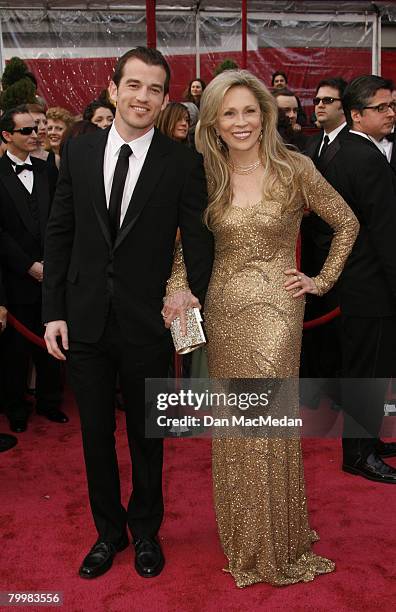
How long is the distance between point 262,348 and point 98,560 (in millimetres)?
996

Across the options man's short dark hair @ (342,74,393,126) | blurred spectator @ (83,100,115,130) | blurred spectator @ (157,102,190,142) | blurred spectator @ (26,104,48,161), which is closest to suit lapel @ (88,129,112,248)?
man's short dark hair @ (342,74,393,126)

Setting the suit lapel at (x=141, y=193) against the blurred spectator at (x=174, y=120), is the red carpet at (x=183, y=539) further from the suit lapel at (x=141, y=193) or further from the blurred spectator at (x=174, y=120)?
the blurred spectator at (x=174, y=120)

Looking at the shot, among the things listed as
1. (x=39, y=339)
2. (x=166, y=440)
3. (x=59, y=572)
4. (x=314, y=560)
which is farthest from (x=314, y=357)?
(x=59, y=572)

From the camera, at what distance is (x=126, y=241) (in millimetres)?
2561

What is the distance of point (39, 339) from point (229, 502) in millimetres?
1847

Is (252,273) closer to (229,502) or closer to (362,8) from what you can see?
(229,502)

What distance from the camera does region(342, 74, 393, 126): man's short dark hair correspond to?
11.5 feet

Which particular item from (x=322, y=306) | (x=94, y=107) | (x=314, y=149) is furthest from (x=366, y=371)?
(x=94, y=107)

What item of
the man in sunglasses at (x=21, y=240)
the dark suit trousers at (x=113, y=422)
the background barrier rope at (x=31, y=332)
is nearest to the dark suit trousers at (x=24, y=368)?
the man in sunglasses at (x=21, y=240)

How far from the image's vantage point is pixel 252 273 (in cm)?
265

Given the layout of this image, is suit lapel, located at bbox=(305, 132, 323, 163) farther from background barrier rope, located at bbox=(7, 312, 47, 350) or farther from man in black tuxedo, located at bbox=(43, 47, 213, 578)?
man in black tuxedo, located at bbox=(43, 47, 213, 578)

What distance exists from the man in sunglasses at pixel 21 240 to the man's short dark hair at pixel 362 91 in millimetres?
1859

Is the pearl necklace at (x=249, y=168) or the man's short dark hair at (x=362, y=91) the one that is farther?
the man's short dark hair at (x=362, y=91)

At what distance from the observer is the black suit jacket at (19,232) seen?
4309 mm
